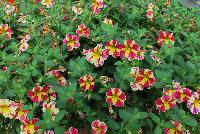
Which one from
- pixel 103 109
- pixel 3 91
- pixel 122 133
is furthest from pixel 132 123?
pixel 3 91

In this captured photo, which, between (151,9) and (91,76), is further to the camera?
(151,9)

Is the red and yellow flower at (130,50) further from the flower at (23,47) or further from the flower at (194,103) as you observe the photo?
the flower at (23,47)

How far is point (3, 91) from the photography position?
2.29 m

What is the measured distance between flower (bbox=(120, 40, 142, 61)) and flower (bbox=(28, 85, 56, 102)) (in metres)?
0.41

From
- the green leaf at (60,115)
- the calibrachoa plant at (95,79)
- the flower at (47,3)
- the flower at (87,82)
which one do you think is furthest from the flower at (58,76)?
the flower at (47,3)

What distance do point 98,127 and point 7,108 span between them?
488 mm

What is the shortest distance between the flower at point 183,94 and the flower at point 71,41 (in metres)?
0.63

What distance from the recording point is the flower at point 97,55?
7.37ft

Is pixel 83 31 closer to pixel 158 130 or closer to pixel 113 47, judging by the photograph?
pixel 113 47

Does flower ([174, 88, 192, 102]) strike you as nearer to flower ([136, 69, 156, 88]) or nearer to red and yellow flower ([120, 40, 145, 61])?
flower ([136, 69, 156, 88])

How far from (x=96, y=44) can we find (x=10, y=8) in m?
0.75

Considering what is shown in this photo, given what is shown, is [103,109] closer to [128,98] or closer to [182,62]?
[128,98]

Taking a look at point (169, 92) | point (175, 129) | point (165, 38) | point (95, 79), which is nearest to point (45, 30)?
point (95, 79)

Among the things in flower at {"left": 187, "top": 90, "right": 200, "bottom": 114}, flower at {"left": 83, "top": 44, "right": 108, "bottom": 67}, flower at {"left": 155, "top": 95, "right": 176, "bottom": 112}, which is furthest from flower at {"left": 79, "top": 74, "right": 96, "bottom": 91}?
flower at {"left": 187, "top": 90, "right": 200, "bottom": 114}
